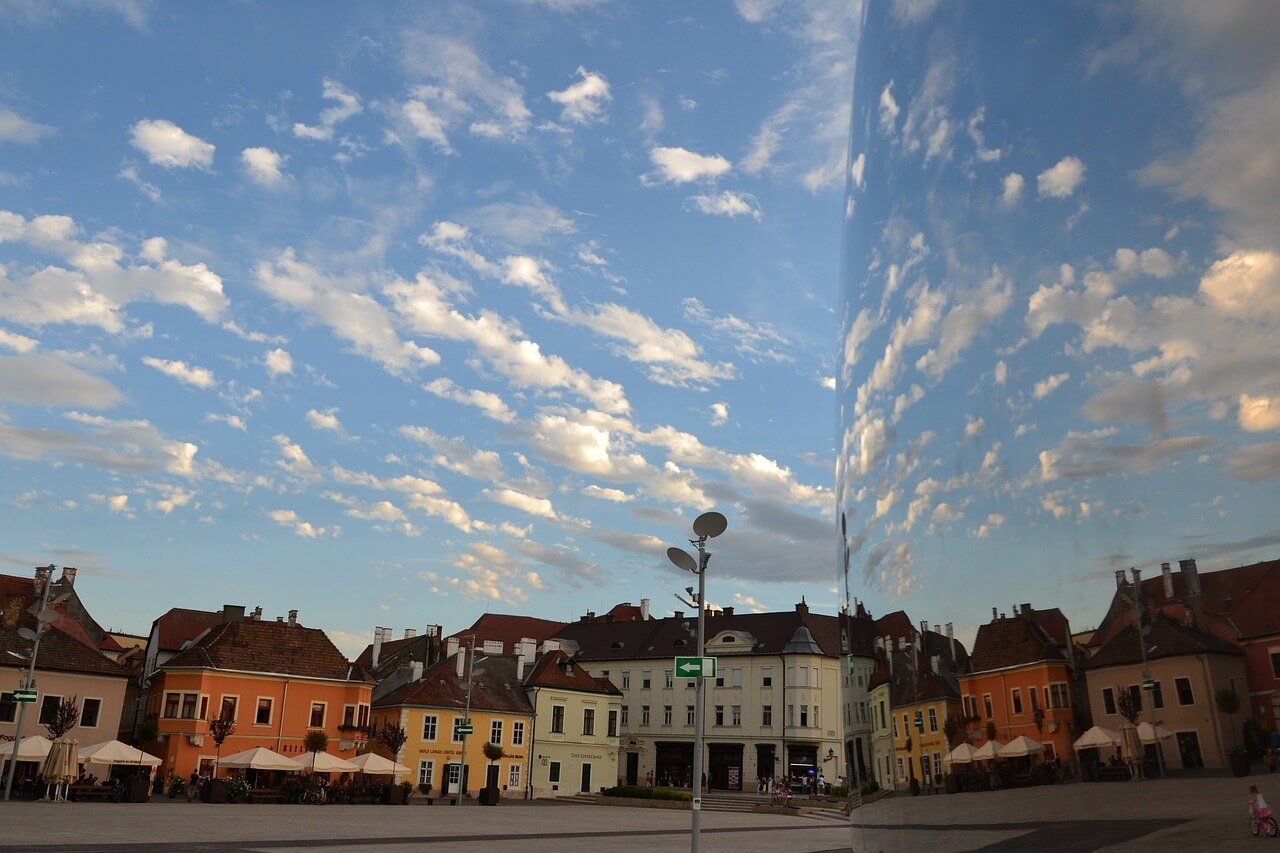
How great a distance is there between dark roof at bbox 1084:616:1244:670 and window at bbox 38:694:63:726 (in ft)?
172

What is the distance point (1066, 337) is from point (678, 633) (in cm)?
8210

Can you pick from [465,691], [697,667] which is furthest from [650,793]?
[697,667]

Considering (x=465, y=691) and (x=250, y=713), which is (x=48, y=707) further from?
(x=465, y=691)

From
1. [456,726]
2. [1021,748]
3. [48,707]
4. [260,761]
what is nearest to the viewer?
[1021,748]

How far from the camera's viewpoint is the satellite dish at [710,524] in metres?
15.9

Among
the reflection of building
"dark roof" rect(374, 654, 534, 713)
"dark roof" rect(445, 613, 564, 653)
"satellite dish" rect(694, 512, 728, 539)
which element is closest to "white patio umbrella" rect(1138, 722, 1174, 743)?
"satellite dish" rect(694, 512, 728, 539)

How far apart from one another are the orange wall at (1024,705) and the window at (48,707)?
52.1 meters

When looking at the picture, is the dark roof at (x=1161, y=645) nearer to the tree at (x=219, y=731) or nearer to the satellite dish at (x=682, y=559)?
the satellite dish at (x=682, y=559)

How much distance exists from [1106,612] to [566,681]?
7024 cm

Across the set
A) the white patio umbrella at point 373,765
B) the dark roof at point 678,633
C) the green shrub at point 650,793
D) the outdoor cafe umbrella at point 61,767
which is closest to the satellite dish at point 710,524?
the outdoor cafe umbrella at point 61,767

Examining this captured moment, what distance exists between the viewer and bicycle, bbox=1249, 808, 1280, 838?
1514mm

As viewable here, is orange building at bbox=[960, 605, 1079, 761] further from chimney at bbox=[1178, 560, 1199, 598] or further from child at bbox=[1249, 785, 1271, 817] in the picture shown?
child at bbox=[1249, 785, 1271, 817]

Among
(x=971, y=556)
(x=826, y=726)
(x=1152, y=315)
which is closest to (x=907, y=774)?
(x=971, y=556)

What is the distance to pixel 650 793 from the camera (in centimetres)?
5353
